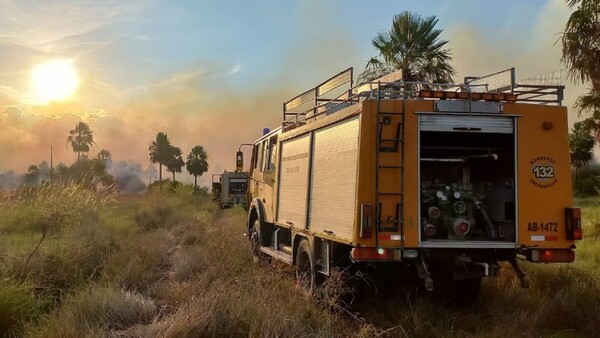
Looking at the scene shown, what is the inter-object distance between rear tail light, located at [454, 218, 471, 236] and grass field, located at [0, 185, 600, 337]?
1210 millimetres

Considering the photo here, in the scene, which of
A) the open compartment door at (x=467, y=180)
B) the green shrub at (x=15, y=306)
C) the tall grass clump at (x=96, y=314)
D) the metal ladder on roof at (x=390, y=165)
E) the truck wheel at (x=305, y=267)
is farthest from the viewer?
the truck wheel at (x=305, y=267)

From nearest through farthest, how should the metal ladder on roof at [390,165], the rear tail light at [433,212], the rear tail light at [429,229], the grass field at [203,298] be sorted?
1. the grass field at [203,298]
2. the metal ladder on roof at [390,165]
3. the rear tail light at [429,229]
4. the rear tail light at [433,212]

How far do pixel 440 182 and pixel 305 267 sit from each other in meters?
2.65

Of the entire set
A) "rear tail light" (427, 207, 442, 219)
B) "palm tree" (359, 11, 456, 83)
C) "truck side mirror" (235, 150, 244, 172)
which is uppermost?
"palm tree" (359, 11, 456, 83)

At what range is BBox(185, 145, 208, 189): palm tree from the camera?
73.7 metres

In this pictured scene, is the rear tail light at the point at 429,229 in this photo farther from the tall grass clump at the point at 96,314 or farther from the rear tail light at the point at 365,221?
the tall grass clump at the point at 96,314

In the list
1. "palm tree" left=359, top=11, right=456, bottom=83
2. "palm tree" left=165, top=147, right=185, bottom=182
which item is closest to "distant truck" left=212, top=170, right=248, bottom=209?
"palm tree" left=359, top=11, right=456, bottom=83

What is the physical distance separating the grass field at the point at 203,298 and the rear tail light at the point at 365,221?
108 cm

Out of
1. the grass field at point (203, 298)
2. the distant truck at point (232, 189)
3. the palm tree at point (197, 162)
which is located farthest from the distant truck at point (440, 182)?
the palm tree at point (197, 162)

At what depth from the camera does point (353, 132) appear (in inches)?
279

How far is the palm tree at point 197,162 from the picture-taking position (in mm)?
73688

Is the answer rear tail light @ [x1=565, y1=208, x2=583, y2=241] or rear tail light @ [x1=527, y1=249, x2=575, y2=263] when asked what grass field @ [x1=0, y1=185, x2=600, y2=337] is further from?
rear tail light @ [x1=565, y1=208, x2=583, y2=241]

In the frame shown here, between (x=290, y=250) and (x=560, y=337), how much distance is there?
15.7 ft

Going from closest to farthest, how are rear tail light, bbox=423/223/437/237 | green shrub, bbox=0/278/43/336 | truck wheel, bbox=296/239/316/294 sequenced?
1. green shrub, bbox=0/278/43/336
2. rear tail light, bbox=423/223/437/237
3. truck wheel, bbox=296/239/316/294
